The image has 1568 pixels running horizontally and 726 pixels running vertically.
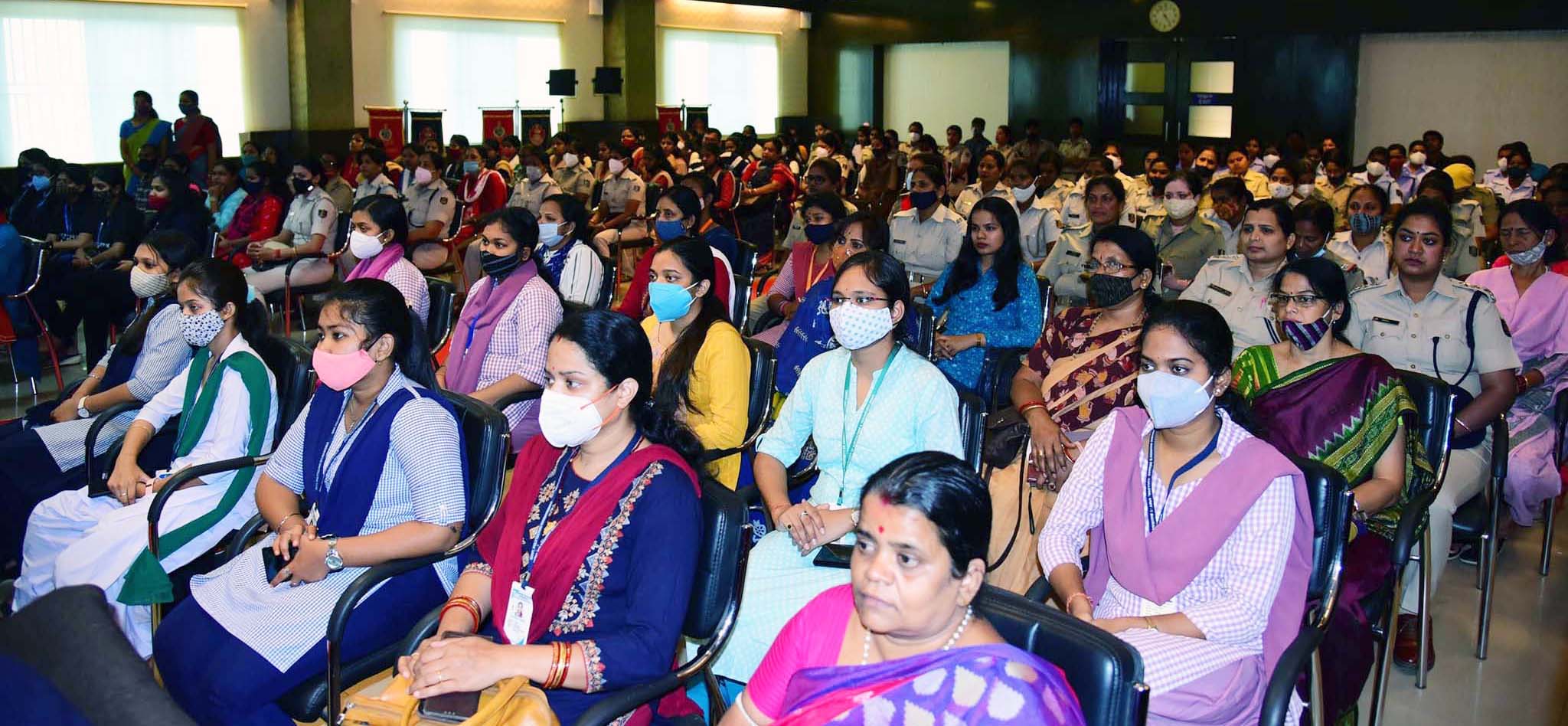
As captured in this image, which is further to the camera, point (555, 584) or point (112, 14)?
point (112, 14)

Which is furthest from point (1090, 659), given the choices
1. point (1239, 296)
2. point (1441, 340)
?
point (1239, 296)

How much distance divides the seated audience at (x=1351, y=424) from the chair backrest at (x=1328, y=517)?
31 centimetres

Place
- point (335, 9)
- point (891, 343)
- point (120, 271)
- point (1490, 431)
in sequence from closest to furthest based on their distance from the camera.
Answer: point (891, 343), point (1490, 431), point (120, 271), point (335, 9)

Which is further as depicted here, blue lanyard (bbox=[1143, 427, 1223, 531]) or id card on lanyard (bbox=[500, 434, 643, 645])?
blue lanyard (bbox=[1143, 427, 1223, 531])

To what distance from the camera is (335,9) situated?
15539mm

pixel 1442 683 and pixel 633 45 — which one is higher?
pixel 633 45

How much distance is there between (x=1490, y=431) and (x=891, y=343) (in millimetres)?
2272

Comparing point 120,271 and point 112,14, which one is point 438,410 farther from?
point 112,14

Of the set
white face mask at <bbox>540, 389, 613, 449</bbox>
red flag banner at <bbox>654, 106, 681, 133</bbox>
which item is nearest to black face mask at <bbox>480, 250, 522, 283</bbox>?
white face mask at <bbox>540, 389, 613, 449</bbox>

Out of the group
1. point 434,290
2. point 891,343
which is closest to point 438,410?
point 891,343

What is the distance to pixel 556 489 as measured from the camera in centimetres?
249

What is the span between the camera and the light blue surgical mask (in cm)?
369

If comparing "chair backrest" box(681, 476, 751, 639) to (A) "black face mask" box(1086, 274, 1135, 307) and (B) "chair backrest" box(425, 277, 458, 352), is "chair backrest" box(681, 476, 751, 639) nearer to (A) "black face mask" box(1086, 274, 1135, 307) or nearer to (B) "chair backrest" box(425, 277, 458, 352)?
(A) "black face mask" box(1086, 274, 1135, 307)

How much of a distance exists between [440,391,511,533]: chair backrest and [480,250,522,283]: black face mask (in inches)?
64.3
